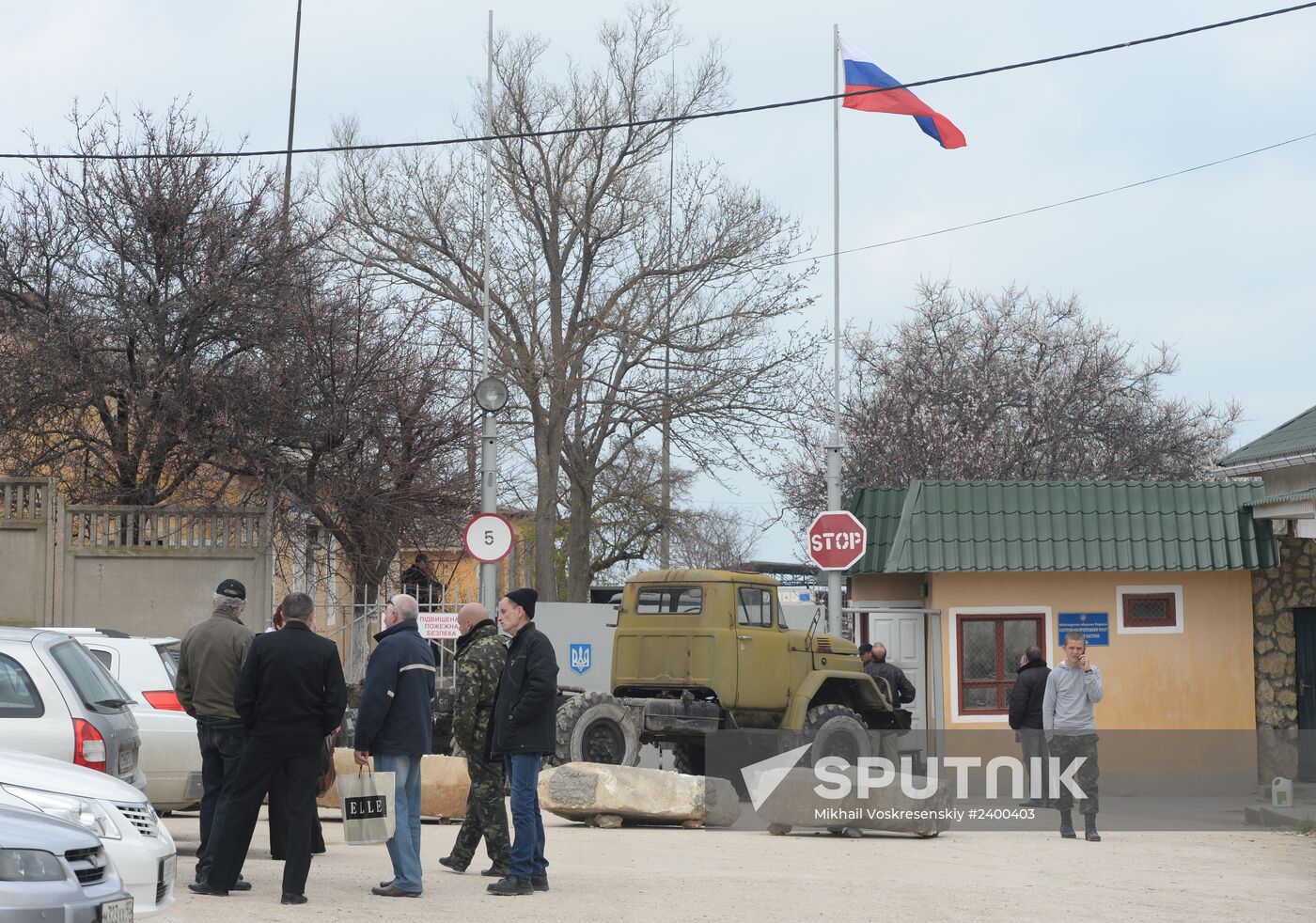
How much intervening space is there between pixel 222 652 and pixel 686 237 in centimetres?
2678

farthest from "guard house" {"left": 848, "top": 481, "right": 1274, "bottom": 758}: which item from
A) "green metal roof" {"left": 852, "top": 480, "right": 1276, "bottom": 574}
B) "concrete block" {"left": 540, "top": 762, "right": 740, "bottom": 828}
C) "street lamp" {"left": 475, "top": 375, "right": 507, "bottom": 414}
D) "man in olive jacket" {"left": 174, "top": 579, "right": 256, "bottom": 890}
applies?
"man in olive jacket" {"left": 174, "top": 579, "right": 256, "bottom": 890}

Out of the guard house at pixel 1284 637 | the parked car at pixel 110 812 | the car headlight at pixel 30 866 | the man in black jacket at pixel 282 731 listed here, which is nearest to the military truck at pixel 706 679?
the guard house at pixel 1284 637

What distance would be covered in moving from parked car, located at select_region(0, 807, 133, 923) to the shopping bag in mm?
2872

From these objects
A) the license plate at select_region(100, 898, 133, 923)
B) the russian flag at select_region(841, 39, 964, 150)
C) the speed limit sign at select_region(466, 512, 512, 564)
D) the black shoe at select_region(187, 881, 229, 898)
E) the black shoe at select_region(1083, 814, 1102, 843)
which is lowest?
the black shoe at select_region(1083, 814, 1102, 843)

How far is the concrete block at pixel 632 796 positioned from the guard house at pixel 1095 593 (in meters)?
6.38

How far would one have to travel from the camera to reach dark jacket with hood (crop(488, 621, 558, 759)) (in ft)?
34.0

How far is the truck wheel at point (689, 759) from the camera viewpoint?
64.5ft

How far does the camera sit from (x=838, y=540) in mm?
22000

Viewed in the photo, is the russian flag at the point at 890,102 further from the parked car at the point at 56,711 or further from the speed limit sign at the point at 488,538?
the parked car at the point at 56,711

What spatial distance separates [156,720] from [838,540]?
11.2m

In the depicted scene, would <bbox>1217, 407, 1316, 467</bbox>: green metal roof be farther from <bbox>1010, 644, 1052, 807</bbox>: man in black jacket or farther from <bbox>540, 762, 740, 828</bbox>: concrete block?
<bbox>540, 762, 740, 828</bbox>: concrete block

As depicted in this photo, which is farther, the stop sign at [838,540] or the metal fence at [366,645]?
the metal fence at [366,645]

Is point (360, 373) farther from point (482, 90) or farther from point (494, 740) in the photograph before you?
point (482, 90)

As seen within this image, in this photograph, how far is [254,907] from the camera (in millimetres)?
9430
